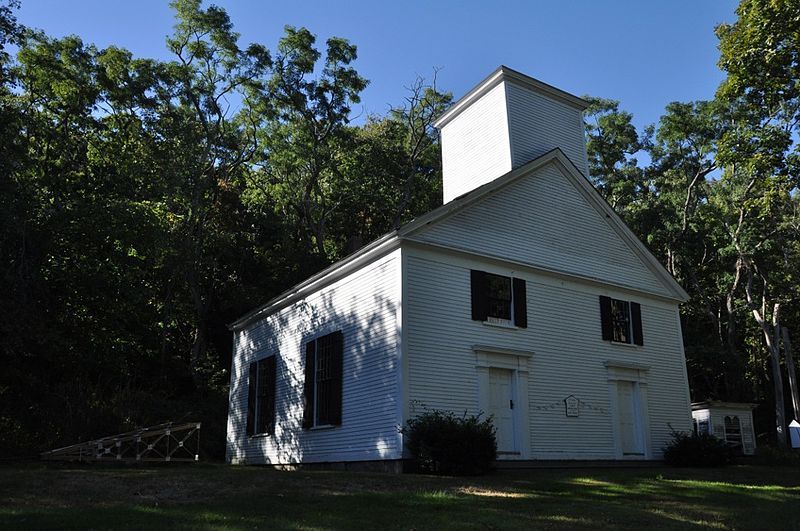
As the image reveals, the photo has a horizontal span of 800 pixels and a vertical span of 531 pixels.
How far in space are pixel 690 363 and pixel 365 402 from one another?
22908 mm

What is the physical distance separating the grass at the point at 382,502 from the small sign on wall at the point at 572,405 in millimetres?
3304

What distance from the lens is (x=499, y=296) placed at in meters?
16.4

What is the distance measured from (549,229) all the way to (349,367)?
22.2ft

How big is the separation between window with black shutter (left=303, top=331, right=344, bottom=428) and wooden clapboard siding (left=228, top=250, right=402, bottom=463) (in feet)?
0.73

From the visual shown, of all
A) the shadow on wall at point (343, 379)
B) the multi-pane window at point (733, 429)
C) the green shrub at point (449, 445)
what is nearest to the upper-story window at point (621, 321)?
the green shrub at point (449, 445)


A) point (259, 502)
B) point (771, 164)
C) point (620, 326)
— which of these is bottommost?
point (259, 502)

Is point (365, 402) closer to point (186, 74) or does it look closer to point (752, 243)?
point (186, 74)

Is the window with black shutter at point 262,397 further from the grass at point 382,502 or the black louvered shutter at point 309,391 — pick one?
the grass at point 382,502

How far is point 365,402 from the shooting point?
1496 centimetres

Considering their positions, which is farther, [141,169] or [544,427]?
[141,169]

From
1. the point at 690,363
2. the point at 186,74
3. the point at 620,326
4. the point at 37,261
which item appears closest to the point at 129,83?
the point at 186,74

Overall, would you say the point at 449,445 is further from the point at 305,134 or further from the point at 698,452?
the point at 305,134

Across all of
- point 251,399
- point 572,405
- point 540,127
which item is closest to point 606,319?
point 572,405

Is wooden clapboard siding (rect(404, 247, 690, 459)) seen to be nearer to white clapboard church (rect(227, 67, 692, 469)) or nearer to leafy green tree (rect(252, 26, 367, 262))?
white clapboard church (rect(227, 67, 692, 469))
